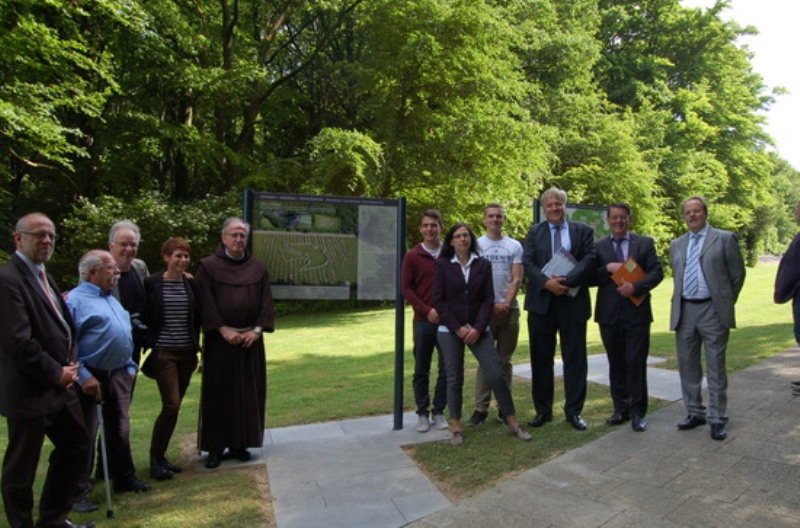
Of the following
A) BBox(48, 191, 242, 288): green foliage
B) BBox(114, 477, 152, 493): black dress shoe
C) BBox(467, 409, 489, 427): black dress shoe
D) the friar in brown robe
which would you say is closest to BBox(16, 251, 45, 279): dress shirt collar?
the friar in brown robe

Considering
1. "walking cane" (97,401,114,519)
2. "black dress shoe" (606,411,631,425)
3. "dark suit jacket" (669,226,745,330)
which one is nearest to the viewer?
"walking cane" (97,401,114,519)

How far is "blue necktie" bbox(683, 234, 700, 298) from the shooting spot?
5102 millimetres

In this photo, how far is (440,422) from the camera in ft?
18.2

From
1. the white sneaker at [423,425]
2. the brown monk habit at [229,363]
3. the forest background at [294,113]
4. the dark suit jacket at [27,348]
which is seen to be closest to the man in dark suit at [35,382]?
the dark suit jacket at [27,348]

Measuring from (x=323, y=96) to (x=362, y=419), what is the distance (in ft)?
63.6

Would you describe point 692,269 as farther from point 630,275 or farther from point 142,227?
point 142,227

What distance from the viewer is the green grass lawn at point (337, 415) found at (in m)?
3.90

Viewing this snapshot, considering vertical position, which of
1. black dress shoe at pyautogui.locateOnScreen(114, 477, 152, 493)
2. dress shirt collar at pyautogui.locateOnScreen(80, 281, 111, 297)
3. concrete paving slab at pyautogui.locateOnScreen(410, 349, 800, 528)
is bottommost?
black dress shoe at pyautogui.locateOnScreen(114, 477, 152, 493)

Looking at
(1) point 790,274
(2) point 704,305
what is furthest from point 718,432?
(1) point 790,274

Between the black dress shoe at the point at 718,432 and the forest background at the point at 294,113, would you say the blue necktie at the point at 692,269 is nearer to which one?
the black dress shoe at the point at 718,432

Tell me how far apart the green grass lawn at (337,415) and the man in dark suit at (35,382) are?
49 cm

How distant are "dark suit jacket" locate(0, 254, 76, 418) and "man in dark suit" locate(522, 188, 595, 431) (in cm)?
386

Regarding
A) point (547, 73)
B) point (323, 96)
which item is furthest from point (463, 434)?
point (547, 73)

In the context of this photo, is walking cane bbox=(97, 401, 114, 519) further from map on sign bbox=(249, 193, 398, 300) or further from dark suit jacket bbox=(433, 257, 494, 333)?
dark suit jacket bbox=(433, 257, 494, 333)
